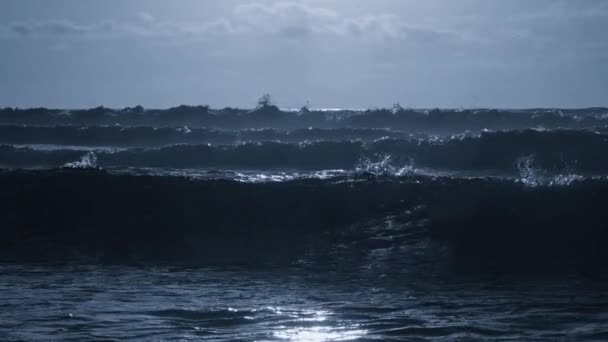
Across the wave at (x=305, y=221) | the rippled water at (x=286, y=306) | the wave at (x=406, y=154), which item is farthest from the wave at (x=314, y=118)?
the rippled water at (x=286, y=306)

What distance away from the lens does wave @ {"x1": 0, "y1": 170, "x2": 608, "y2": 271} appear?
9.41 meters

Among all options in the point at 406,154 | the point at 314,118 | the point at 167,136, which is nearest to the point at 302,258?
the point at 406,154

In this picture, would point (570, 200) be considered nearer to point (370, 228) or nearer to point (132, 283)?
point (370, 228)

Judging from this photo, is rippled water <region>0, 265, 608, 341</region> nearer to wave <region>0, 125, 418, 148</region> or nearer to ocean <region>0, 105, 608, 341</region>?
ocean <region>0, 105, 608, 341</region>

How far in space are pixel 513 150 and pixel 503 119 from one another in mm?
9940

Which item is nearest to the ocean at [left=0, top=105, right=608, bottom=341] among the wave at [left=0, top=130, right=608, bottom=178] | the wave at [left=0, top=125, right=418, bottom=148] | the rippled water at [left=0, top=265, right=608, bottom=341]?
the rippled water at [left=0, top=265, right=608, bottom=341]

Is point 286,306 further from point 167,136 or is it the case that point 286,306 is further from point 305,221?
point 167,136

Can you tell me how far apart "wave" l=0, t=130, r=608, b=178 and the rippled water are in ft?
41.3

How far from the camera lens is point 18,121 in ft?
112

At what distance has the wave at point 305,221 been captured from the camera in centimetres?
941

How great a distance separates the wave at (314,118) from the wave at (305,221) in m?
18.3

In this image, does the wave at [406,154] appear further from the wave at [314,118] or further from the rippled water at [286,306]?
the rippled water at [286,306]

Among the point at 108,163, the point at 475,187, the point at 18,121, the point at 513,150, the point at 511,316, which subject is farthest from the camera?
the point at 18,121

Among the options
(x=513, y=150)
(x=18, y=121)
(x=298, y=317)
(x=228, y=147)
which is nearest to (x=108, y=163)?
(x=228, y=147)
